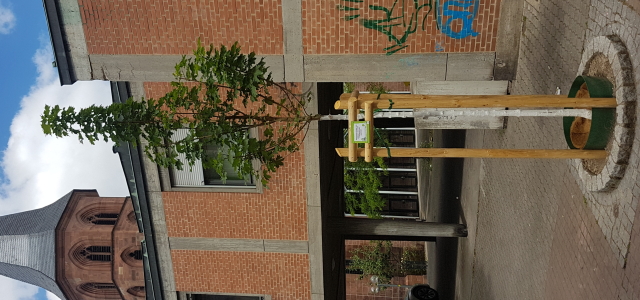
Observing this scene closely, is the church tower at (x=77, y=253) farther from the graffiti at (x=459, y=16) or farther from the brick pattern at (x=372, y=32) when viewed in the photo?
the graffiti at (x=459, y=16)

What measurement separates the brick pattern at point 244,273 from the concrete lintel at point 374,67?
14.8 ft

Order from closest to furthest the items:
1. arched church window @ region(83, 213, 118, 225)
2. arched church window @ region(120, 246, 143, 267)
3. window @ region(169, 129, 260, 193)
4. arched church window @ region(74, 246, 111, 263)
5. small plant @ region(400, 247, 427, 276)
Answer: window @ region(169, 129, 260, 193)
arched church window @ region(120, 246, 143, 267)
arched church window @ region(74, 246, 111, 263)
arched church window @ region(83, 213, 118, 225)
small plant @ region(400, 247, 427, 276)

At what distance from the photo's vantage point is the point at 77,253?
21219 mm

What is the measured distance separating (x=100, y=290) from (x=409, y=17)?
1978cm

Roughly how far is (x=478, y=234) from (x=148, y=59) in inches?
355

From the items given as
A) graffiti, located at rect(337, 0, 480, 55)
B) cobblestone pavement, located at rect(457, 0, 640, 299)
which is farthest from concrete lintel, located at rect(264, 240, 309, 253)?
graffiti, located at rect(337, 0, 480, 55)

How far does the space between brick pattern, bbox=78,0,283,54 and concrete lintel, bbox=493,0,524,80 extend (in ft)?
14.1

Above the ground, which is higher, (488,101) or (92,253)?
(488,101)

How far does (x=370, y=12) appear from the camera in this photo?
361 inches

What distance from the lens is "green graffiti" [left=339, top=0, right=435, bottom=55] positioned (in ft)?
29.6

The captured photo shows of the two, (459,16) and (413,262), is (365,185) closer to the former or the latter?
(413,262)

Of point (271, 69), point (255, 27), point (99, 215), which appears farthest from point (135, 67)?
point (99, 215)

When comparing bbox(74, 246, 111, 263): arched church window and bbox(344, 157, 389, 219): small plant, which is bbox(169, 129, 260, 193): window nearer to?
bbox(74, 246, 111, 263): arched church window

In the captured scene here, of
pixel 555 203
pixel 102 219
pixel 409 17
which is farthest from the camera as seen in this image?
pixel 102 219
